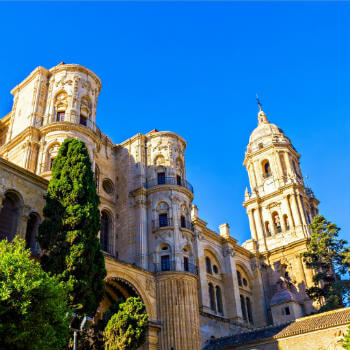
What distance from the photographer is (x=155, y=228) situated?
3288 cm

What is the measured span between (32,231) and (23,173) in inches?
133

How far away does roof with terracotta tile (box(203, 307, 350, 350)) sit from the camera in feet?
93.3

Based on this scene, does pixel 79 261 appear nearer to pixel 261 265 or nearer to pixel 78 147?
pixel 78 147

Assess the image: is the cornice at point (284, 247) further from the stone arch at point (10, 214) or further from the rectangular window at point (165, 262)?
the stone arch at point (10, 214)

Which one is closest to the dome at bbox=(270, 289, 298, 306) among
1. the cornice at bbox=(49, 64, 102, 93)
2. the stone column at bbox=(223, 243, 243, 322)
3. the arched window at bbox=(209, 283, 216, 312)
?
the stone column at bbox=(223, 243, 243, 322)

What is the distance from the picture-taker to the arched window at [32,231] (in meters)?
25.4

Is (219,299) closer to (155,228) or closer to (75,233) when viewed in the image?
(155,228)

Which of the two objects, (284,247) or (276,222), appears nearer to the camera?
(284,247)

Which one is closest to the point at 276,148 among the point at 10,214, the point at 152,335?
the point at 152,335

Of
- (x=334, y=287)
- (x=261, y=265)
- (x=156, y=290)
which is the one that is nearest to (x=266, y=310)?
(x=261, y=265)

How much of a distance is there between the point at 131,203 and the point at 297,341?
50.5ft

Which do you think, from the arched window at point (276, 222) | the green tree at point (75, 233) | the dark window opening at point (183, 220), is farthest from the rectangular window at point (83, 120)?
the arched window at point (276, 222)

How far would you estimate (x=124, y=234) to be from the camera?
111 ft

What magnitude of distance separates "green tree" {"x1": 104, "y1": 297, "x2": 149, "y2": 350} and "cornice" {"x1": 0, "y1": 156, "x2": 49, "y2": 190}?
33.0ft
